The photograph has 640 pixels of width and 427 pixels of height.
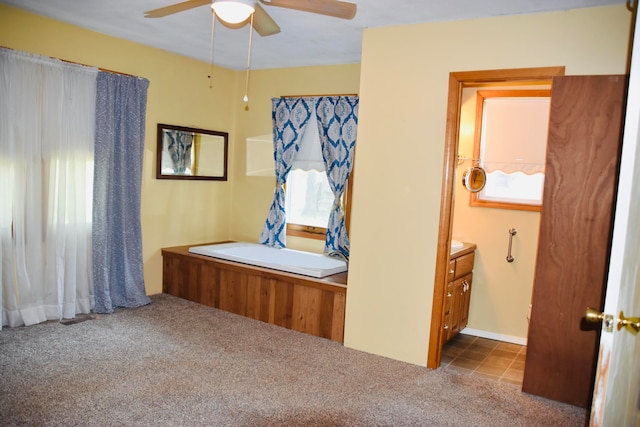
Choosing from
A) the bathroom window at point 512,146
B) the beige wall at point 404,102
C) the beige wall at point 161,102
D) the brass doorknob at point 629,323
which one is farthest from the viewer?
the bathroom window at point 512,146

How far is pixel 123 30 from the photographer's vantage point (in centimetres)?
396

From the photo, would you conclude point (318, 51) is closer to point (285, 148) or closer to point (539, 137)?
point (285, 148)

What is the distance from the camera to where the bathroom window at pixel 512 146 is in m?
4.13

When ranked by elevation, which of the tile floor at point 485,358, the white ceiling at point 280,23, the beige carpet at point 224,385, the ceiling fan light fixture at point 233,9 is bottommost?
the tile floor at point 485,358

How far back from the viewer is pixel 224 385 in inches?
115

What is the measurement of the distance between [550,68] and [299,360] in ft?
7.96

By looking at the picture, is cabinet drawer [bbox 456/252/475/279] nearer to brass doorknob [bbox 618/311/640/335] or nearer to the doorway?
the doorway

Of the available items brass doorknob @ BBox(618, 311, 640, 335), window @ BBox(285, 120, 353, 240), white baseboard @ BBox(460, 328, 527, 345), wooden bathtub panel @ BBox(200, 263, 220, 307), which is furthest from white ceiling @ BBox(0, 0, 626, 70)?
white baseboard @ BBox(460, 328, 527, 345)

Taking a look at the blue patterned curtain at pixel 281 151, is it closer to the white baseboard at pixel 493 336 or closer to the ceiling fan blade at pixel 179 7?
the white baseboard at pixel 493 336

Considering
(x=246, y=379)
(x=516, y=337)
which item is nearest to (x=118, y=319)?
(x=246, y=379)

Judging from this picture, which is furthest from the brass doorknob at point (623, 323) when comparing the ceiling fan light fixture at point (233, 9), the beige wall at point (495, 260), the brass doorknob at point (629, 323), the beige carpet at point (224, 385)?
the beige wall at point (495, 260)

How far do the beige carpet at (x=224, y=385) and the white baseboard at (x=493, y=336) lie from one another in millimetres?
1088

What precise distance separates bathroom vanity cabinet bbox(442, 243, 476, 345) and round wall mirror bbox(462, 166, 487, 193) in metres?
0.50

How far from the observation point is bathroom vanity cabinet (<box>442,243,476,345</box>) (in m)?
3.81
